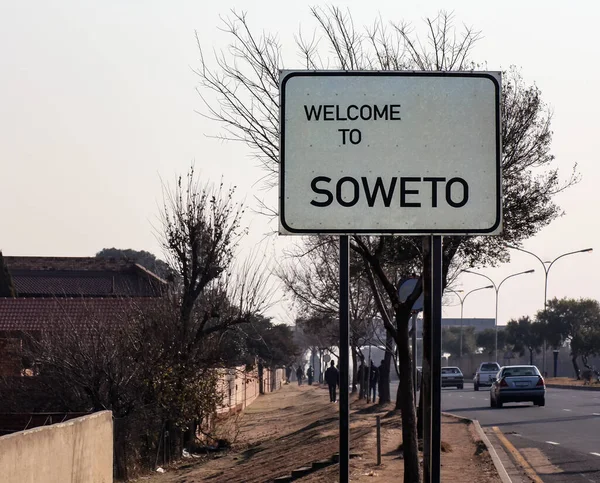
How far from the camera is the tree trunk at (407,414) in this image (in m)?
12.6

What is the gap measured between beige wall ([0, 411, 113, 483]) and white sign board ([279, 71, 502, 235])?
4.88 metres

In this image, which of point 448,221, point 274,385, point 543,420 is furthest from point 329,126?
point 274,385

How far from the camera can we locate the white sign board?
5547 mm

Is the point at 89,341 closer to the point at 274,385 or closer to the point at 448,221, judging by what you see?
the point at 448,221

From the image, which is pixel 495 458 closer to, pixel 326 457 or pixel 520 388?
pixel 326 457

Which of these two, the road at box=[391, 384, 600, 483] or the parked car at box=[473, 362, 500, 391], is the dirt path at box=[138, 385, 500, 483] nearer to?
the road at box=[391, 384, 600, 483]

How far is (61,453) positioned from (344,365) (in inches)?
274

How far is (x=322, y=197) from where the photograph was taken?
18.2 ft

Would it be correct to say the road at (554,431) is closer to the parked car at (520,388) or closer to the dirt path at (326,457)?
the parked car at (520,388)

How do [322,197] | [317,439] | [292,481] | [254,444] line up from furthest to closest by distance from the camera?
[254,444] < [317,439] < [292,481] < [322,197]

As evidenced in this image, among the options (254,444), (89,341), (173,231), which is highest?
(173,231)

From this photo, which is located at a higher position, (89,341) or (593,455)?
(89,341)

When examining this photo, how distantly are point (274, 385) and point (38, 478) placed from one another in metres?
70.3

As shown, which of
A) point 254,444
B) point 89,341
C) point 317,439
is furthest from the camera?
point 254,444
